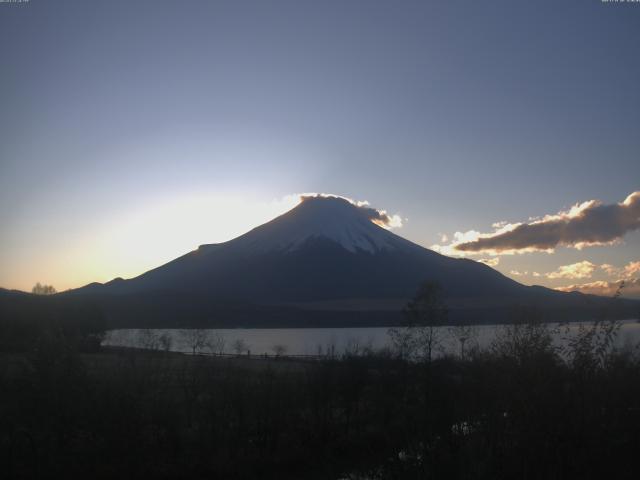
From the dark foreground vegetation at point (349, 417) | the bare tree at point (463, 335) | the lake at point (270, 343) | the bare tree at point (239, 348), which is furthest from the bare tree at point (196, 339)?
the dark foreground vegetation at point (349, 417)

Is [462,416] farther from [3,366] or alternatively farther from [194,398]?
[3,366]

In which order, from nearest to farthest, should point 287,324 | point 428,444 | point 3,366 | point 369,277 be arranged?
point 428,444 → point 3,366 → point 287,324 → point 369,277

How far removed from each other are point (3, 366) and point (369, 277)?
17061 cm

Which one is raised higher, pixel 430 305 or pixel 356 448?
pixel 430 305

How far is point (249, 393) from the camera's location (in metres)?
21.3

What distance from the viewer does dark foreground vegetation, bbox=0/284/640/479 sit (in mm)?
7008

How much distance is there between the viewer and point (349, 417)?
2308cm

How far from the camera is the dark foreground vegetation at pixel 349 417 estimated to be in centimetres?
701

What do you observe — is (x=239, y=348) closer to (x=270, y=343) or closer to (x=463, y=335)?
(x=270, y=343)

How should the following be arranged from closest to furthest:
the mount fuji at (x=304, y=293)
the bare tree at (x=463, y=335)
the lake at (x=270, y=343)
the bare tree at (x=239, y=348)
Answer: the bare tree at (x=463, y=335)
the lake at (x=270, y=343)
the bare tree at (x=239, y=348)
the mount fuji at (x=304, y=293)

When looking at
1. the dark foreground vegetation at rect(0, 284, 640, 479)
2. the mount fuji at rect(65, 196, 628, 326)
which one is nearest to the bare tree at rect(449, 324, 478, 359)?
the dark foreground vegetation at rect(0, 284, 640, 479)

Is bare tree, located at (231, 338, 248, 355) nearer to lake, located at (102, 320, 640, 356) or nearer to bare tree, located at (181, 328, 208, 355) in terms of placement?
lake, located at (102, 320, 640, 356)

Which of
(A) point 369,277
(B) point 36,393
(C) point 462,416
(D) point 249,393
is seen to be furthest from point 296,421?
(A) point 369,277

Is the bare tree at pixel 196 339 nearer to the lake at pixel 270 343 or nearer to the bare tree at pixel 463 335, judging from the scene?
the lake at pixel 270 343
